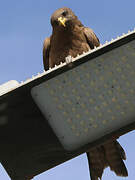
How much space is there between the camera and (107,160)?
14.6 feet

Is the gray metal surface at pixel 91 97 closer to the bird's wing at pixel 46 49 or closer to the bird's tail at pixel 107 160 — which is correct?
the bird's tail at pixel 107 160

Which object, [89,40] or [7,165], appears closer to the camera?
[7,165]

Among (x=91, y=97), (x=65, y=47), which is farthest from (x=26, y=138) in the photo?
(x=65, y=47)

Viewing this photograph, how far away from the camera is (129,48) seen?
8.65 ft

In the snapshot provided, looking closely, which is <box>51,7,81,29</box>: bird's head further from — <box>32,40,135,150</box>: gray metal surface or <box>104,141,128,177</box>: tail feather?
<box>32,40,135,150</box>: gray metal surface

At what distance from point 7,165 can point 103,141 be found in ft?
2.11

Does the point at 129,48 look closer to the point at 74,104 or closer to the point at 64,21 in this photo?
the point at 74,104

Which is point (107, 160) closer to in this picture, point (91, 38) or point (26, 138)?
point (26, 138)

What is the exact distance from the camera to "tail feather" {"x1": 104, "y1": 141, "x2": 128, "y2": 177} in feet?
13.5

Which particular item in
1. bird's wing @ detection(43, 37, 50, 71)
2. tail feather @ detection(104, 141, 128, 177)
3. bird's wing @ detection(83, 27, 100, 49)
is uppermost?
bird's wing @ detection(43, 37, 50, 71)

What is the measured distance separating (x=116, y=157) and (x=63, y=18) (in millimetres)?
2416

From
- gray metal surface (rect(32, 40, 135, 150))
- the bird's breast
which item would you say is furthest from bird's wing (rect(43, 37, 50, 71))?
gray metal surface (rect(32, 40, 135, 150))

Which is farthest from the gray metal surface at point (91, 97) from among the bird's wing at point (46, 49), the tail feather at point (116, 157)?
the bird's wing at point (46, 49)

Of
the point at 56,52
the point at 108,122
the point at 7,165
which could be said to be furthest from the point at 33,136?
the point at 56,52
